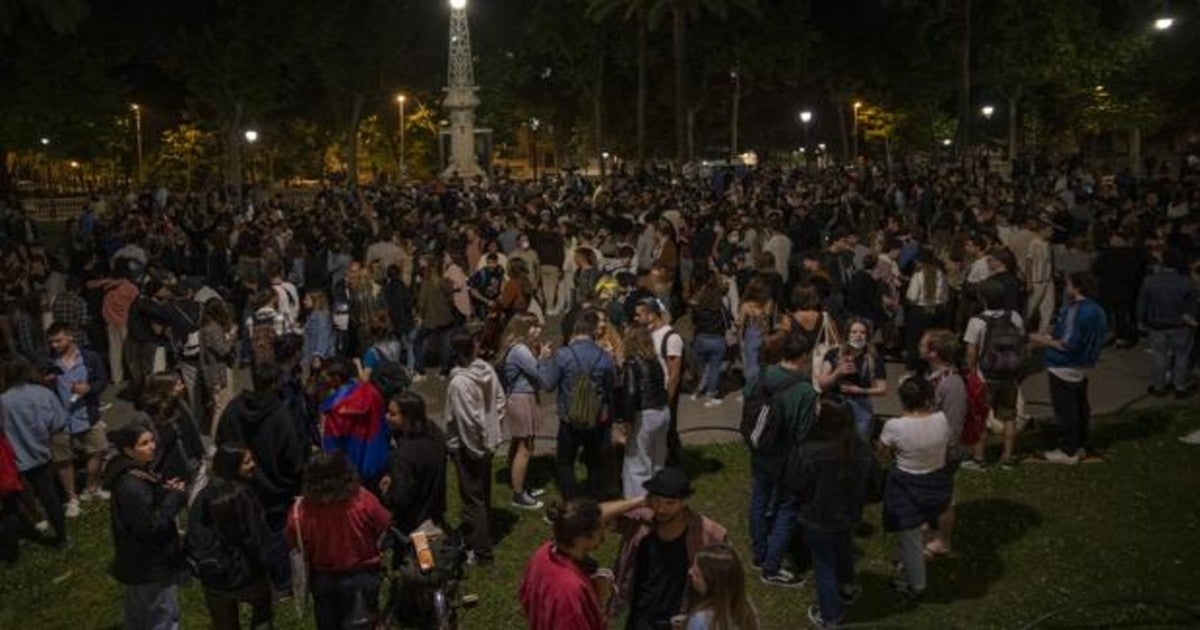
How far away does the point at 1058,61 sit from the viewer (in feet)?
147

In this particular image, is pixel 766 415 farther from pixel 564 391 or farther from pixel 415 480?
pixel 415 480

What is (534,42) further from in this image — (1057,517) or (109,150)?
(1057,517)

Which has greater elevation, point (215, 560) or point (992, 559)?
point (215, 560)

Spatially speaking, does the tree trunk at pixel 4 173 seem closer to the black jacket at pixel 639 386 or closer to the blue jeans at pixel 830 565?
the black jacket at pixel 639 386

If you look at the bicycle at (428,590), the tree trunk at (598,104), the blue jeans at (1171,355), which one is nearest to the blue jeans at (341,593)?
the bicycle at (428,590)

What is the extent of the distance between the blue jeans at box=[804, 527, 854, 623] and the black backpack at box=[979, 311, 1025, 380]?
346cm

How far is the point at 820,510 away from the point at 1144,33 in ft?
158

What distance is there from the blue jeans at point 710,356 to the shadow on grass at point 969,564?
366 centimetres

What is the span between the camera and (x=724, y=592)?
4.59m

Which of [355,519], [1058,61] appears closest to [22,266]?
[355,519]

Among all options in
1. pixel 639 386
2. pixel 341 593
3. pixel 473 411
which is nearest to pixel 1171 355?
pixel 639 386

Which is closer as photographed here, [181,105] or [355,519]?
[355,519]

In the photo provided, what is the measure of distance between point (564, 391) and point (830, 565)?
2.62m

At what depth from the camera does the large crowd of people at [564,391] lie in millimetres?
6121
